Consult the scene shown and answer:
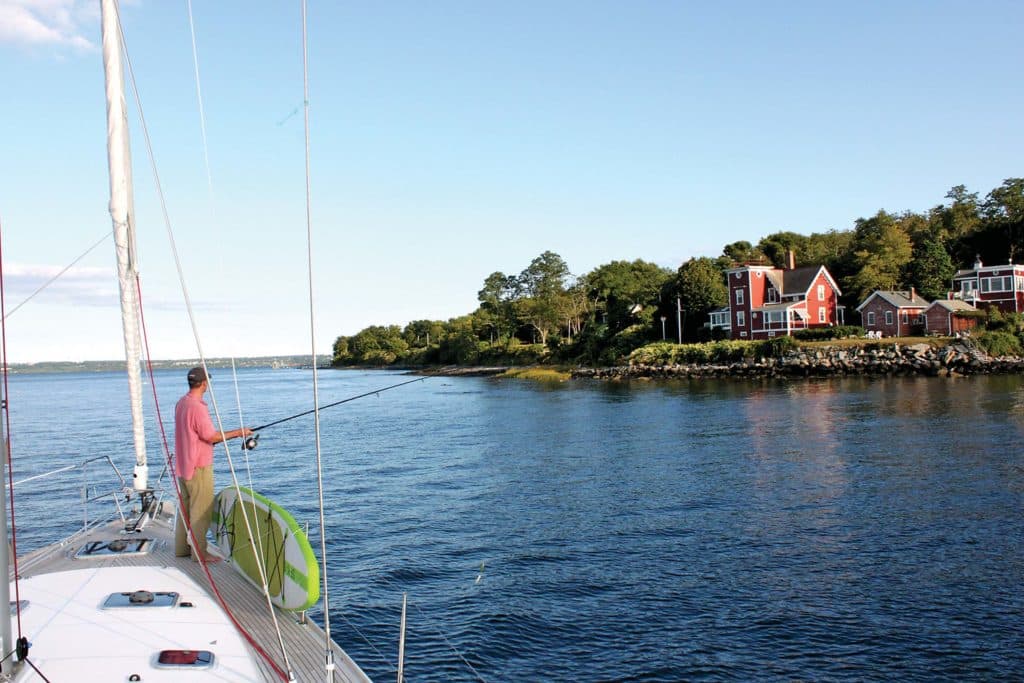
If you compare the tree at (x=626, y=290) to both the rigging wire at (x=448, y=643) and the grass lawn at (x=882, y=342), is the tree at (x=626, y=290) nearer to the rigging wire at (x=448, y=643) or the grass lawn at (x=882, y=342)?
the grass lawn at (x=882, y=342)

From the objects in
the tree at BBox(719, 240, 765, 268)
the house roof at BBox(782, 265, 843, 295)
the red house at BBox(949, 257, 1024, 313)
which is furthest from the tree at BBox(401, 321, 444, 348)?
the red house at BBox(949, 257, 1024, 313)

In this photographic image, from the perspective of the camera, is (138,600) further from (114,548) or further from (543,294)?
(543,294)

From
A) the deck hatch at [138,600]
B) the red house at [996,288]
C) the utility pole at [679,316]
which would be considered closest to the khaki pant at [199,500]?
the deck hatch at [138,600]

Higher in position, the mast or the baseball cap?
the mast

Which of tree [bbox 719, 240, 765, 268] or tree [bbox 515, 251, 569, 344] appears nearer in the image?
tree [bbox 719, 240, 765, 268]

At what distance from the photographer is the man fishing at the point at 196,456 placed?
29.8 feet

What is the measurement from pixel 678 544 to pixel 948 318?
6480 cm

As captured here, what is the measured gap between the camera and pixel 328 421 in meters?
50.0

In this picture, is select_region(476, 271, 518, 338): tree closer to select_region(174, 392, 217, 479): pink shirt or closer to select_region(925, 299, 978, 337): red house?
select_region(925, 299, 978, 337): red house

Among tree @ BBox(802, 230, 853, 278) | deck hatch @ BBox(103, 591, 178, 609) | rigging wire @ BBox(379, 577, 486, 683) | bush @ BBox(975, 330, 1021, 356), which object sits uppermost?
tree @ BBox(802, 230, 853, 278)

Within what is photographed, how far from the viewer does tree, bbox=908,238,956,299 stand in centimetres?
8181

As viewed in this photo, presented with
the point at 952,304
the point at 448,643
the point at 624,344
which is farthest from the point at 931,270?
Answer: the point at 448,643

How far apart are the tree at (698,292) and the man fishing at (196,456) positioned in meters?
83.0

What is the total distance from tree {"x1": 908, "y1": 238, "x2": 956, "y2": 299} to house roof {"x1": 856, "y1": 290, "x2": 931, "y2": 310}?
6.34m
